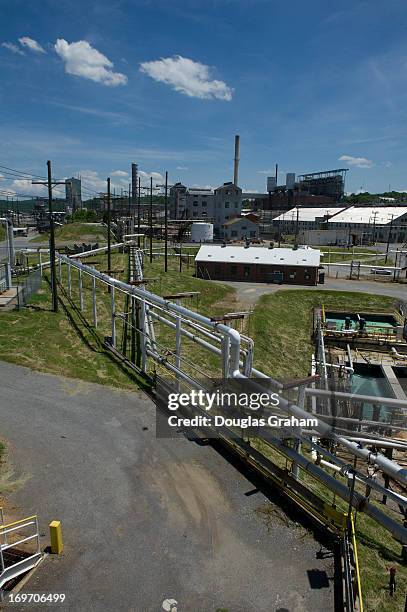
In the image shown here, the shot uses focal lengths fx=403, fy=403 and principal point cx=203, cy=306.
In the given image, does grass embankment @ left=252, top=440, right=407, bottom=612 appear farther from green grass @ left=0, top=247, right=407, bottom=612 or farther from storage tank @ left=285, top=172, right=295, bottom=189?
storage tank @ left=285, top=172, right=295, bottom=189

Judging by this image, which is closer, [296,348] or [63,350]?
[63,350]

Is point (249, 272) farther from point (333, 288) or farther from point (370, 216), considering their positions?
point (370, 216)

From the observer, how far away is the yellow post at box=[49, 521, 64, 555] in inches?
274

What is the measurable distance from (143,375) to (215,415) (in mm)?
4358

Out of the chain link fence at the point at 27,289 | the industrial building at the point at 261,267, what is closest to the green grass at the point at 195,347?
the chain link fence at the point at 27,289

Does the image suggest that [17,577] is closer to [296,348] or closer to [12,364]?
[12,364]

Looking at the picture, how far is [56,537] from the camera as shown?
276 inches

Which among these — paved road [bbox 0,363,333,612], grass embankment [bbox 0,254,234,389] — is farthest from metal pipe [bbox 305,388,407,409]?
grass embankment [bbox 0,254,234,389]

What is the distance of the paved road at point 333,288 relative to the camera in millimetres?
39406

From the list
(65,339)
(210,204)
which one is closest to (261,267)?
(65,339)

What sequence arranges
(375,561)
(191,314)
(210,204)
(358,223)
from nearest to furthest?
(375,561)
(191,314)
(358,223)
(210,204)

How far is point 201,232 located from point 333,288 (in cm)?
3918

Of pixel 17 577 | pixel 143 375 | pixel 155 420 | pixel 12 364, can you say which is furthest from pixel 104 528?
pixel 12 364

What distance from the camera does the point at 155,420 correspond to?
11.9m
